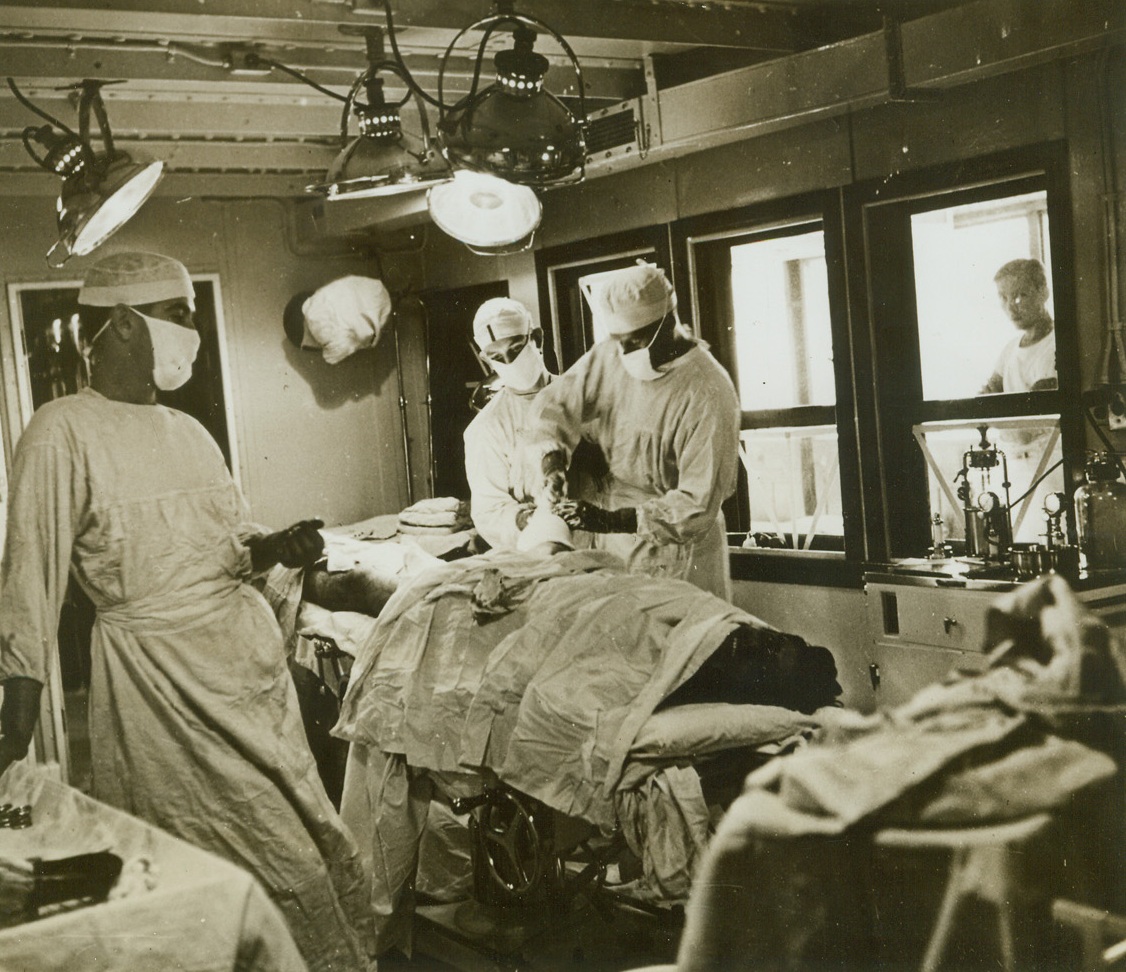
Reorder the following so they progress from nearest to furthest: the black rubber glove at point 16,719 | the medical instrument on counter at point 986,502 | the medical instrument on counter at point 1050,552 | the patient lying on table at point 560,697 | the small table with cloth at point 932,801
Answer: the black rubber glove at point 16,719
the small table with cloth at point 932,801
the patient lying on table at point 560,697
the medical instrument on counter at point 1050,552
the medical instrument on counter at point 986,502

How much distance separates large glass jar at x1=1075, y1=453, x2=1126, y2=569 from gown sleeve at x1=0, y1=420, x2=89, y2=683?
2.08m

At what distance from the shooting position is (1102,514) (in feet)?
8.64

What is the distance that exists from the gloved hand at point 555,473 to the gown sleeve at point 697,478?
0.67 ft

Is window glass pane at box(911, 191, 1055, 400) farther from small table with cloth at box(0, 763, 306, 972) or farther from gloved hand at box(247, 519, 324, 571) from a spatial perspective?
small table with cloth at box(0, 763, 306, 972)

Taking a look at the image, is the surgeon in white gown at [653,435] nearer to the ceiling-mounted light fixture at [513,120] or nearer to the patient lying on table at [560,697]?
the patient lying on table at [560,697]

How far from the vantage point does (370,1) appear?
95.0 inches

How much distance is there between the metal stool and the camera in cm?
244

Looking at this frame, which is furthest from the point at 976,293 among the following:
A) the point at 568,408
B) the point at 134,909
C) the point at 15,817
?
the point at 15,817

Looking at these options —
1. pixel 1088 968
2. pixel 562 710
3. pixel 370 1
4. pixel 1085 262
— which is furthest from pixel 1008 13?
pixel 1088 968

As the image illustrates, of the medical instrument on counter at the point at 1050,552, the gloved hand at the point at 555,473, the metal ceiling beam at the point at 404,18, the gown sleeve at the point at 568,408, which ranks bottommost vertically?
the medical instrument on counter at the point at 1050,552

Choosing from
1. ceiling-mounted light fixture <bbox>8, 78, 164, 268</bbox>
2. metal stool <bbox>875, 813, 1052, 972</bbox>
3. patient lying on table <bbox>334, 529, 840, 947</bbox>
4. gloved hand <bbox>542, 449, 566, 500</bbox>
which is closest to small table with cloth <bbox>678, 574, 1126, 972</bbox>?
metal stool <bbox>875, 813, 1052, 972</bbox>

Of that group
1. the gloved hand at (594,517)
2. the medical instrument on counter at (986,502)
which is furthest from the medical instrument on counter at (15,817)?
the medical instrument on counter at (986,502)

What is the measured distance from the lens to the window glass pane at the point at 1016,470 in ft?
9.05

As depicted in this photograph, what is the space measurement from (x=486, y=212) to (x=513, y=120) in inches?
13.6
